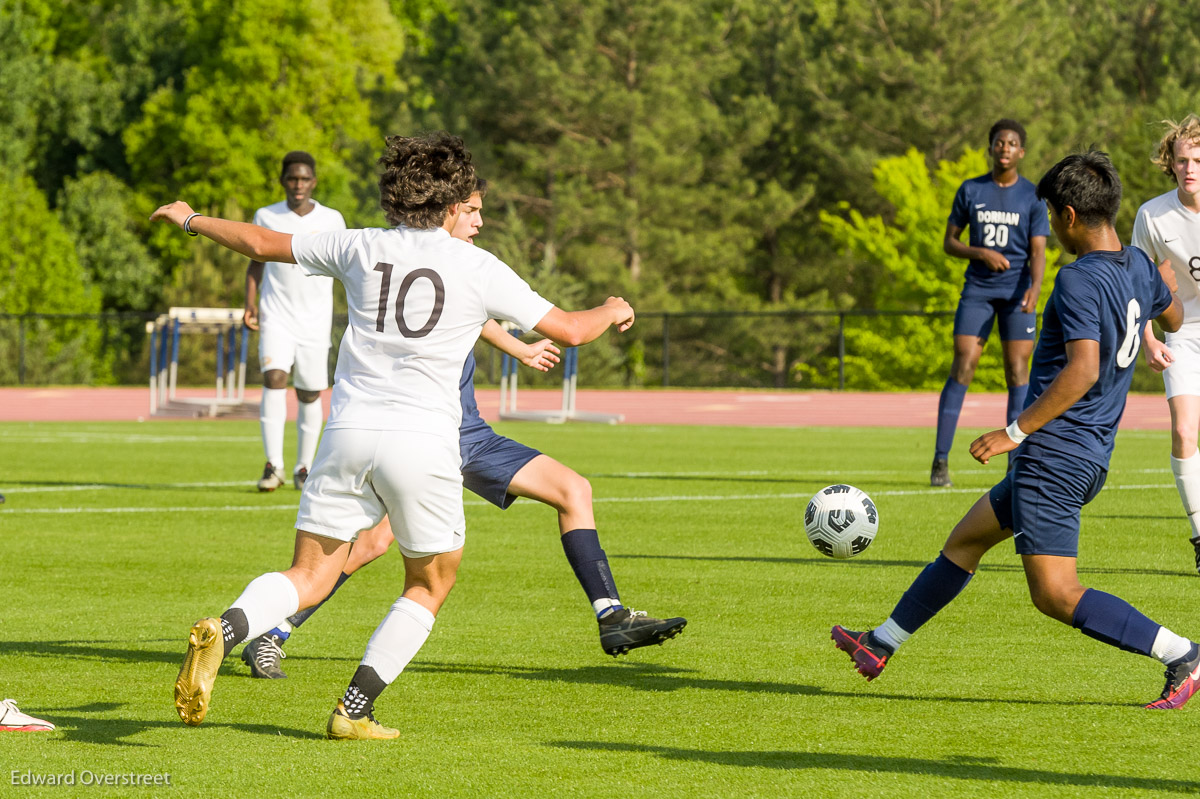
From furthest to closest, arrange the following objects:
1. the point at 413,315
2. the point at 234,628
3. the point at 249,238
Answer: the point at 249,238 < the point at 413,315 < the point at 234,628

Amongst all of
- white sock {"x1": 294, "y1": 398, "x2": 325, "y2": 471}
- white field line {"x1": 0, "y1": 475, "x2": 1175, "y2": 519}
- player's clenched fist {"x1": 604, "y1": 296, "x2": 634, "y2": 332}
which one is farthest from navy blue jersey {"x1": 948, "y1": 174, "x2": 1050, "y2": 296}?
player's clenched fist {"x1": 604, "y1": 296, "x2": 634, "y2": 332}

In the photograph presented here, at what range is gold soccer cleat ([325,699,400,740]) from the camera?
15.0 feet

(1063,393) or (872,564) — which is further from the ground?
(1063,393)

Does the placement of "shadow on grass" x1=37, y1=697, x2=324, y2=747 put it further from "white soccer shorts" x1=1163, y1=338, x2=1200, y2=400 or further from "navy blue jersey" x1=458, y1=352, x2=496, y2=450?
"white soccer shorts" x1=1163, y1=338, x2=1200, y2=400

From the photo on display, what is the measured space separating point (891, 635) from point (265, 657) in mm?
2218

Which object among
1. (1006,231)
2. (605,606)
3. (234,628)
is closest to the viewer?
(234,628)

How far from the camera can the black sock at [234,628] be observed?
443 centimetres

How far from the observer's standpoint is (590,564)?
5.71m

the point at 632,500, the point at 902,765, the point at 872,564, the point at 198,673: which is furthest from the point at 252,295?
the point at 902,765

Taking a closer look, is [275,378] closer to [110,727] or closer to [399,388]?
[110,727]

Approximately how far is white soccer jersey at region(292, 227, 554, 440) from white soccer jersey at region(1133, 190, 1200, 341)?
429 centimetres

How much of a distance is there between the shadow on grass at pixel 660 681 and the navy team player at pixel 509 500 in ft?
0.58

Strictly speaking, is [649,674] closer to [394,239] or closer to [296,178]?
[394,239]

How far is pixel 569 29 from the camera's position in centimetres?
5119
